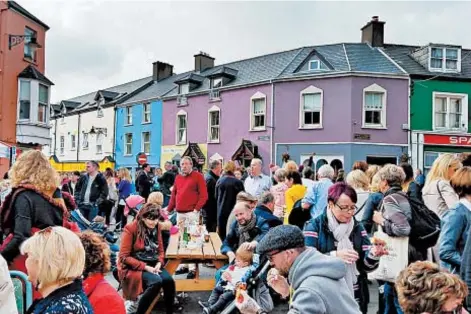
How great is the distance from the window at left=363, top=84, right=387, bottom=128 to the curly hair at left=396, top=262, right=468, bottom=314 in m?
20.8

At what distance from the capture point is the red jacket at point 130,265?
5852mm

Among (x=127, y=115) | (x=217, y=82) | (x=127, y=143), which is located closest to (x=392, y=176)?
(x=217, y=82)

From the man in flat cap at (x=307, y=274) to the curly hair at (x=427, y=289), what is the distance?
0.39 m

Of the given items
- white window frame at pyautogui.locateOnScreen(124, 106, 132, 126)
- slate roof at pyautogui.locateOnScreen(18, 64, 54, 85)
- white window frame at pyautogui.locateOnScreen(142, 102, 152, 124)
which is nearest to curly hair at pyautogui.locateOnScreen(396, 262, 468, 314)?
slate roof at pyautogui.locateOnScreen(18, 64, 54, 85)

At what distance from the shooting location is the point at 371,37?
2642 centimetres

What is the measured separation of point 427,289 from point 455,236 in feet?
4.32

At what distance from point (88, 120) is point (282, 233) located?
39.5 meters

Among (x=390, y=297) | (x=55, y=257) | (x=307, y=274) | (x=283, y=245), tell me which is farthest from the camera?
(x=390, y=297)

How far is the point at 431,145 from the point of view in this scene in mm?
22969

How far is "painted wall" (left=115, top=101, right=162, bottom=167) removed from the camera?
32.4m

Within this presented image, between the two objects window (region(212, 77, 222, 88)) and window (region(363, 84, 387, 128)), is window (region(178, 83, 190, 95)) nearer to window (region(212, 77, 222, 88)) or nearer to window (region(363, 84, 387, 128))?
window (region(212, 77, 222, 88))

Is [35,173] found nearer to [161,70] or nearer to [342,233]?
[342,233]

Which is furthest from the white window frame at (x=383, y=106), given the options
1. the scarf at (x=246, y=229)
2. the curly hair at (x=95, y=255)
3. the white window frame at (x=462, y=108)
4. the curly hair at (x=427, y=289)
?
the curly hair at (x=427, y=289)

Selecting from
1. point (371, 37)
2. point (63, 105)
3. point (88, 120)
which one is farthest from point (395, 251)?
point (63, 105)
